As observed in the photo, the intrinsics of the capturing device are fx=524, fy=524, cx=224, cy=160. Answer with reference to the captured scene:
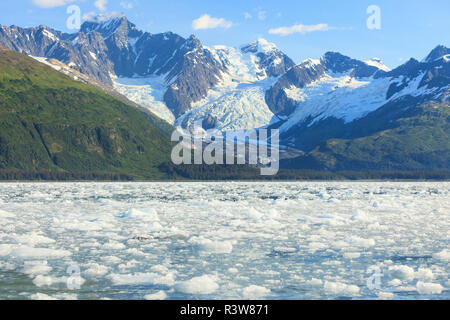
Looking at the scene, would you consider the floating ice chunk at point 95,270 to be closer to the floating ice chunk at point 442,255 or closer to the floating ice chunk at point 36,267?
the floating ice chunk at point 36,267

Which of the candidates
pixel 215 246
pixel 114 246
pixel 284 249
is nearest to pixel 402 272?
pixel 284 249

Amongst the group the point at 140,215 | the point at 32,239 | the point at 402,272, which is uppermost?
the point at 140,215

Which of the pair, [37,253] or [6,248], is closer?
[37,253]

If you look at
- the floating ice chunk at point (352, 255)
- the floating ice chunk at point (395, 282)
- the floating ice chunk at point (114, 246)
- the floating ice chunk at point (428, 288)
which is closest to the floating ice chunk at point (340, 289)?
the floating ice chunk at point (395, 282)

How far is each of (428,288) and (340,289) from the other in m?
5.24

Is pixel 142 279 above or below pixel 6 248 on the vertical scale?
below

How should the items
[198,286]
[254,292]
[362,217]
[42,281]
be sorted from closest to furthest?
[254,292], [198,286], [42,281], [362,217]

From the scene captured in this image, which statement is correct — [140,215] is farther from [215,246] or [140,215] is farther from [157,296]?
[157,296]

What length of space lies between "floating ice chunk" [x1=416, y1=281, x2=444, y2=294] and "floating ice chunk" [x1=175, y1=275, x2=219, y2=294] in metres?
12.0

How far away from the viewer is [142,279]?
3312cm

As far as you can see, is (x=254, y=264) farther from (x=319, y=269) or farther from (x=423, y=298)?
(x=423, y=298)

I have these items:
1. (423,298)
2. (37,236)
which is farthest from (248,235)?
(423,298)

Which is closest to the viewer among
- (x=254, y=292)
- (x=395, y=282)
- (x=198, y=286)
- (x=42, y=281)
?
(x=254, y=292)
